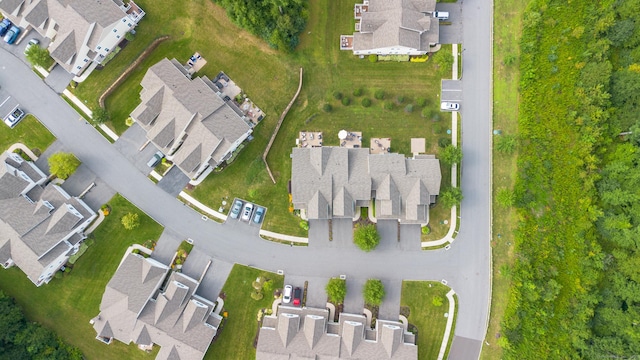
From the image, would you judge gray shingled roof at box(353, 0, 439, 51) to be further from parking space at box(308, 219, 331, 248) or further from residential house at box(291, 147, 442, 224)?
parking space at box(308, 219, 331, 248)

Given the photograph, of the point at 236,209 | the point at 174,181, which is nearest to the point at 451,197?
the point at 236,209

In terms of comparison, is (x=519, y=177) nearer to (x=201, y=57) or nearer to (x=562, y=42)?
(x=562, y=42)

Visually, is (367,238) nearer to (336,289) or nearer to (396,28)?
(336,289)

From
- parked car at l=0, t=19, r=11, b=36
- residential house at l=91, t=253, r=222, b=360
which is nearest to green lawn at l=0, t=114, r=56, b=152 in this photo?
parked car at l=0, t=19, r=11, b=36

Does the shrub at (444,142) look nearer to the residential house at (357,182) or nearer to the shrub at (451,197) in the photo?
the residential house at (357,182)

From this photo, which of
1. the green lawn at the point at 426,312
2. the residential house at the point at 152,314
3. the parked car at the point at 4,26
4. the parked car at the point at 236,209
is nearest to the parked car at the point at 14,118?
the parked car at the point at 4,26

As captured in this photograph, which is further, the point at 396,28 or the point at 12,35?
the point at 12,35

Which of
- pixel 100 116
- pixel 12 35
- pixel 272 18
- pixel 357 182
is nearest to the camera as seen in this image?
pixel 357 182

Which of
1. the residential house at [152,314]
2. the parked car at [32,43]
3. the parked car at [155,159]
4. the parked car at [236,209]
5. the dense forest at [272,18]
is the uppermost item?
the dense forest at [272,18]
